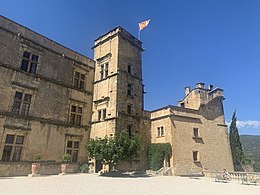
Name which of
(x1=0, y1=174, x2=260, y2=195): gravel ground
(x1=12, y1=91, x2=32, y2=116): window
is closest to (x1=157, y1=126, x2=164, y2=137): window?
(x1=0, y1=174, x2=260, y2=195): gravel ground

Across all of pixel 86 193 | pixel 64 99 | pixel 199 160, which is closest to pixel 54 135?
pixel 64 99

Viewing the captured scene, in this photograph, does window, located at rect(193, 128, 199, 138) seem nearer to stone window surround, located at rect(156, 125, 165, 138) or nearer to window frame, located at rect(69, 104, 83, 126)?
stone window surround, located at rect(156, 125, 165, 138)

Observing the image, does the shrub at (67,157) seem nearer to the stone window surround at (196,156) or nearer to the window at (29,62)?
the window at (29,62)

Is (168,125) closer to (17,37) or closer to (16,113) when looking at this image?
(16,113)

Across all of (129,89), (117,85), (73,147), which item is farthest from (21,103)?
(129,89)

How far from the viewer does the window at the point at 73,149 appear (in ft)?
62.7

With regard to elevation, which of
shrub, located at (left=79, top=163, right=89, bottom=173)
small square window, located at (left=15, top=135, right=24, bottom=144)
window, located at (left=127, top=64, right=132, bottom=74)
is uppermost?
window, located at (left=127, top=64, right=132, bottom=74)

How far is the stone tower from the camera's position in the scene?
19.9 meters

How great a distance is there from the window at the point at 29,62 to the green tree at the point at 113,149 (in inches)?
341

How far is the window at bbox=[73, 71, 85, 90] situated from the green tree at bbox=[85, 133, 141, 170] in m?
7.17

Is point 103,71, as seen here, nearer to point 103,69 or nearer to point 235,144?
point 103,69

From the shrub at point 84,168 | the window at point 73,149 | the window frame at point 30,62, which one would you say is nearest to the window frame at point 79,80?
the window frame at point 30,62

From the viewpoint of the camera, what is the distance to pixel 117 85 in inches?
805

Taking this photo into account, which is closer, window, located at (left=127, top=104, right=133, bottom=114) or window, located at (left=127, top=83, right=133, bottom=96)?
window, located at (left=127, top=104, right=133, bottom=114)
